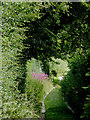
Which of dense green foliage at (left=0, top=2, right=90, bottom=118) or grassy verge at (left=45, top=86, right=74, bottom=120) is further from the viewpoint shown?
grassy verge at (left=45, top=86, right=74, bottom=120)

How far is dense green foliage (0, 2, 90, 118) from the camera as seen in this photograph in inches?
169

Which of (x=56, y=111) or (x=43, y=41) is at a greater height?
(x=43, y=41)

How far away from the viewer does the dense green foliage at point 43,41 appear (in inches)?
169

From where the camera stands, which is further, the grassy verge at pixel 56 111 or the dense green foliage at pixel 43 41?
the grassy verge at pixel 56 111

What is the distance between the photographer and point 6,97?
391 cm

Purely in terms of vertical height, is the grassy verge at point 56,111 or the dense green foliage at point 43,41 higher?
the dense green foliage at point 43,41

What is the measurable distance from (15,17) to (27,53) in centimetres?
217

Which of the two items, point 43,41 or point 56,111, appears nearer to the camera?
point 56,111

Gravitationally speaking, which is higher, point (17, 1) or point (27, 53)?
point (17, 1)

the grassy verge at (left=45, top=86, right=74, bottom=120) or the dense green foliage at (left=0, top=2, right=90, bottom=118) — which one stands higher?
the dense green foliage at (left=0, top=2, right=90, bottom=118)

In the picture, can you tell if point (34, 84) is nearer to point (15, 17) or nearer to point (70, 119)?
point (70, 119)

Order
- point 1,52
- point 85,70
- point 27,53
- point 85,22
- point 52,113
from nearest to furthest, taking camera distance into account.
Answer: point 1,52 → point 85,70 → point 52,113 → point 27,53 → point 85,22

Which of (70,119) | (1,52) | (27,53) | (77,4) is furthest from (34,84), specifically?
(77,4)

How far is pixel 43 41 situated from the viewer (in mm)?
6762
